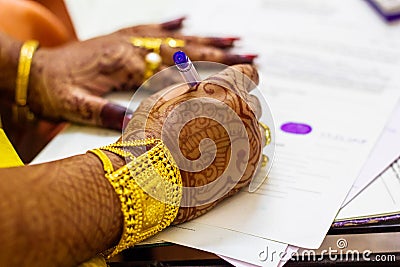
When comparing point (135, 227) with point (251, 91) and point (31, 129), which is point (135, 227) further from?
point (31, 129)

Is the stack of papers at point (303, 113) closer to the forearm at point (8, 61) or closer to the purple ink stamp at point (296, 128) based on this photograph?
the purple ink stamp at point (296, 128)

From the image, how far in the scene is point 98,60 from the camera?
3.13ft

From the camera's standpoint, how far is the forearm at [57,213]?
565 mm

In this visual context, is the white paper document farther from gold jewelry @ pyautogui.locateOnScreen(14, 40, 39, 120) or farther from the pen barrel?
gold jewelry @ pyautogui.locateOnScreen(14, 40, 39, 120)

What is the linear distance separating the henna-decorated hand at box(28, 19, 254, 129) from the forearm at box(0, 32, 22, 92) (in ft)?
0.10

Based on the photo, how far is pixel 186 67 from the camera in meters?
0.70

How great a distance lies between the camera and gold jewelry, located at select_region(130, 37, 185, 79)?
96 centimetres

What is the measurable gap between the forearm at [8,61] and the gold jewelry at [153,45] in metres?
0.18

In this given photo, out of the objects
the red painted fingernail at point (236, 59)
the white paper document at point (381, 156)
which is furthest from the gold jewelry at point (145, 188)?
the red painted fingernail at point (236, 59)

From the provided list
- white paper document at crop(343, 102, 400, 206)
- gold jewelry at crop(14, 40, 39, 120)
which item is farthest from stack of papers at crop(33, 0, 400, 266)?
gold jewelry at crop(14, 40, 39, 120)

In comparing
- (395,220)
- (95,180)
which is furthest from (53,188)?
(395,220)

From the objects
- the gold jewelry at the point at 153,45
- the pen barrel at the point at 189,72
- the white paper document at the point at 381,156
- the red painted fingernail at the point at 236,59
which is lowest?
the white paper document at the point at 381,156

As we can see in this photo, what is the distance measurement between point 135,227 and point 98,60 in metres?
0.38

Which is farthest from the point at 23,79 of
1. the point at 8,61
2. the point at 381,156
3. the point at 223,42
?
the point at 381,156
